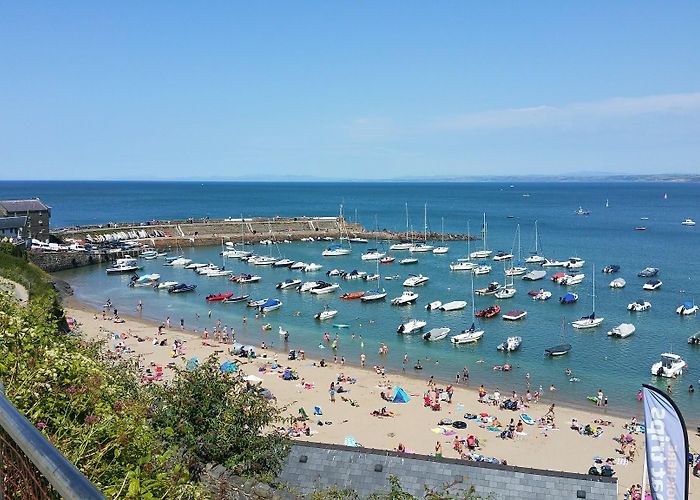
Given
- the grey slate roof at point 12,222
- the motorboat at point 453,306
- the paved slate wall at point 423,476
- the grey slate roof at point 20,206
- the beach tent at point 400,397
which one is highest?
the grey slate roof at point 20,206

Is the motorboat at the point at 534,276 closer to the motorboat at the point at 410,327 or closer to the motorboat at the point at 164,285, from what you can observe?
the motorboat at the point at 410,327

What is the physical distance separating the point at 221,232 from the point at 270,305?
43494 mm

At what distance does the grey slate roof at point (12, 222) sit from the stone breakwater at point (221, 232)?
11.8m

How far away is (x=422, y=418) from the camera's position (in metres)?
28.0

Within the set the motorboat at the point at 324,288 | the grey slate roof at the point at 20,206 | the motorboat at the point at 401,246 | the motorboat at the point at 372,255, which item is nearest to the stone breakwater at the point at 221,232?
the grey slate roof at the point at 20,206

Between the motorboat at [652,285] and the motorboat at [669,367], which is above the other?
the motorboat at [669,367]

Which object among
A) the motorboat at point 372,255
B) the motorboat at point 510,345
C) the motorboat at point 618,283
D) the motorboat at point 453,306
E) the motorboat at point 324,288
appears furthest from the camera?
the motorboat at point 372,255

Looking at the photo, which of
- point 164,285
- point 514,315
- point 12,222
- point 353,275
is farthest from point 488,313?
point 12,222

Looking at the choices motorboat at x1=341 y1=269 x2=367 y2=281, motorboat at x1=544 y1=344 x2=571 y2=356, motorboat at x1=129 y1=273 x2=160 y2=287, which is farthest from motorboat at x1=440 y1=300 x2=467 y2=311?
motorboat at x1=129 y1=273 x2=160 y2=287

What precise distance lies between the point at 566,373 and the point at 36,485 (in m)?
35.6

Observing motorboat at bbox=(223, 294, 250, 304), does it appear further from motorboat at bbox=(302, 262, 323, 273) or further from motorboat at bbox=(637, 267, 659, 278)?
motorboat at bbox=(637, 267, 659, 278)

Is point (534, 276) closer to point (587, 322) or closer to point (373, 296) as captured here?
point (587, 322)

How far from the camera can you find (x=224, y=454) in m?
13.7

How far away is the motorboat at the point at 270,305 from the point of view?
163 feet
